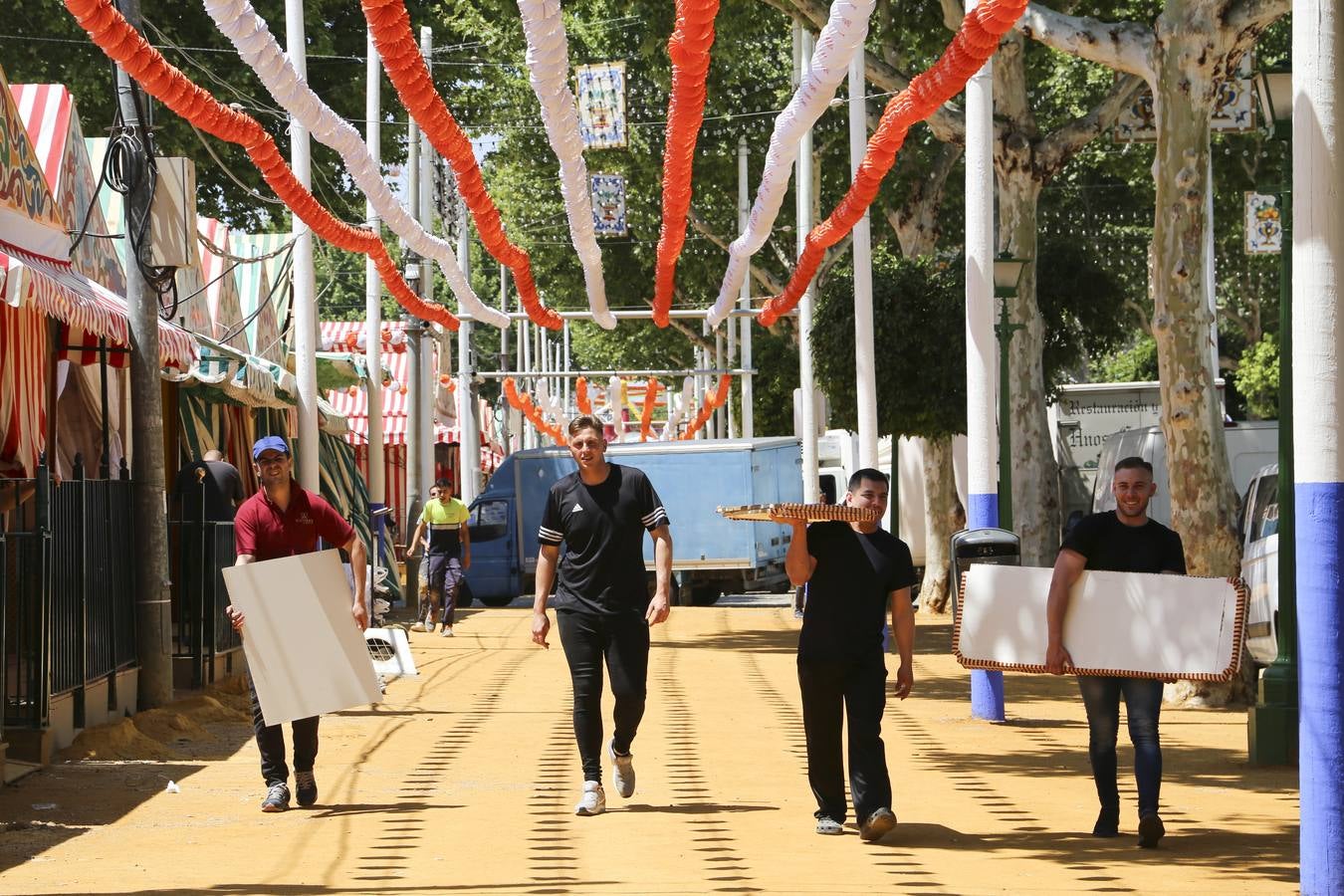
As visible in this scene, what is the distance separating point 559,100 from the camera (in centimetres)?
1220

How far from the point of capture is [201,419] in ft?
62.0

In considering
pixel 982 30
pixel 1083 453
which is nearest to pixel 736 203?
pixel 1083 453

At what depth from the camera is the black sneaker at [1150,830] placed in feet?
27.7

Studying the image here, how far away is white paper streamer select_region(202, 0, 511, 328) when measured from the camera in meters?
10.5

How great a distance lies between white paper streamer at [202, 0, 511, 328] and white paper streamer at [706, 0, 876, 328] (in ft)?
9.86

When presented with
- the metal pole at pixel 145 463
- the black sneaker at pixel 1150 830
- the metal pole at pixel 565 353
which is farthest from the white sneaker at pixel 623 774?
the metal pole at pixel 565 353

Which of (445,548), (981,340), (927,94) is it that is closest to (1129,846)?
(927,94)

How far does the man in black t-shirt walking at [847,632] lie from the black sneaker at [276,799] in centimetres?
269

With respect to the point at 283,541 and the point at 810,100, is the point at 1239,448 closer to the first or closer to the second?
the point at 810,100

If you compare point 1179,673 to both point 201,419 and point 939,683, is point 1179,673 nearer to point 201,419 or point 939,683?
point 939,683

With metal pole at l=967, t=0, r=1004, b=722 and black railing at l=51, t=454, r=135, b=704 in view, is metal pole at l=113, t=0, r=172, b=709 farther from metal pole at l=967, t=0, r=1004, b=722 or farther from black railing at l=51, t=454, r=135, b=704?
metal pole at l=967, t=0, r=1004, b=722

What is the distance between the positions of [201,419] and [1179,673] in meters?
→ 12.3

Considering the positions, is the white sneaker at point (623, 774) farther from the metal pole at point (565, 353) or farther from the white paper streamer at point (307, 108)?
the metal pole at point (565, 353)

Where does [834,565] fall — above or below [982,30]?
below
